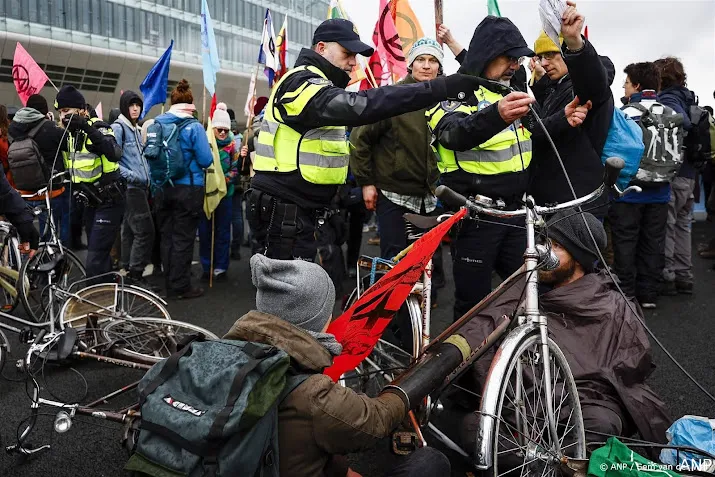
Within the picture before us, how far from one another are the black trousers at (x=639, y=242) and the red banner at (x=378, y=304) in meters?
3.61

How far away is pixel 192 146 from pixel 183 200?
0.56m

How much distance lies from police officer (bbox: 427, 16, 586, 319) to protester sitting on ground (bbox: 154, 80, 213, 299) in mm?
3323

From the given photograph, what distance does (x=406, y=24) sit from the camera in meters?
7.01

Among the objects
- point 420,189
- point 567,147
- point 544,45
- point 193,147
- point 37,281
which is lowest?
point 37,281

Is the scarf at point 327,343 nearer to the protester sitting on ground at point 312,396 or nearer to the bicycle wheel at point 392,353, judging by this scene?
the protester sitting on ground at point 312,396

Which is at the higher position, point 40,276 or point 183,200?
point 183,200

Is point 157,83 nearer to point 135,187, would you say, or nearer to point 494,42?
point 135,187

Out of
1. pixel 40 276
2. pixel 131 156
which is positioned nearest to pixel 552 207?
pixel 40 276

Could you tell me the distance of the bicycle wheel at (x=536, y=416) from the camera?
2393mm

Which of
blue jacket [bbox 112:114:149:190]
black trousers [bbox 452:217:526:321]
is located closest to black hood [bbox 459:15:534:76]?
black trousers [bbox 452:217:526:321]

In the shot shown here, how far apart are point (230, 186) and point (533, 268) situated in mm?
5825

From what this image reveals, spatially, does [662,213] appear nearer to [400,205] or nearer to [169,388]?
[400,205]

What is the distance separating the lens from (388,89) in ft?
10.1

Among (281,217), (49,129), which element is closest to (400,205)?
(281,217)
